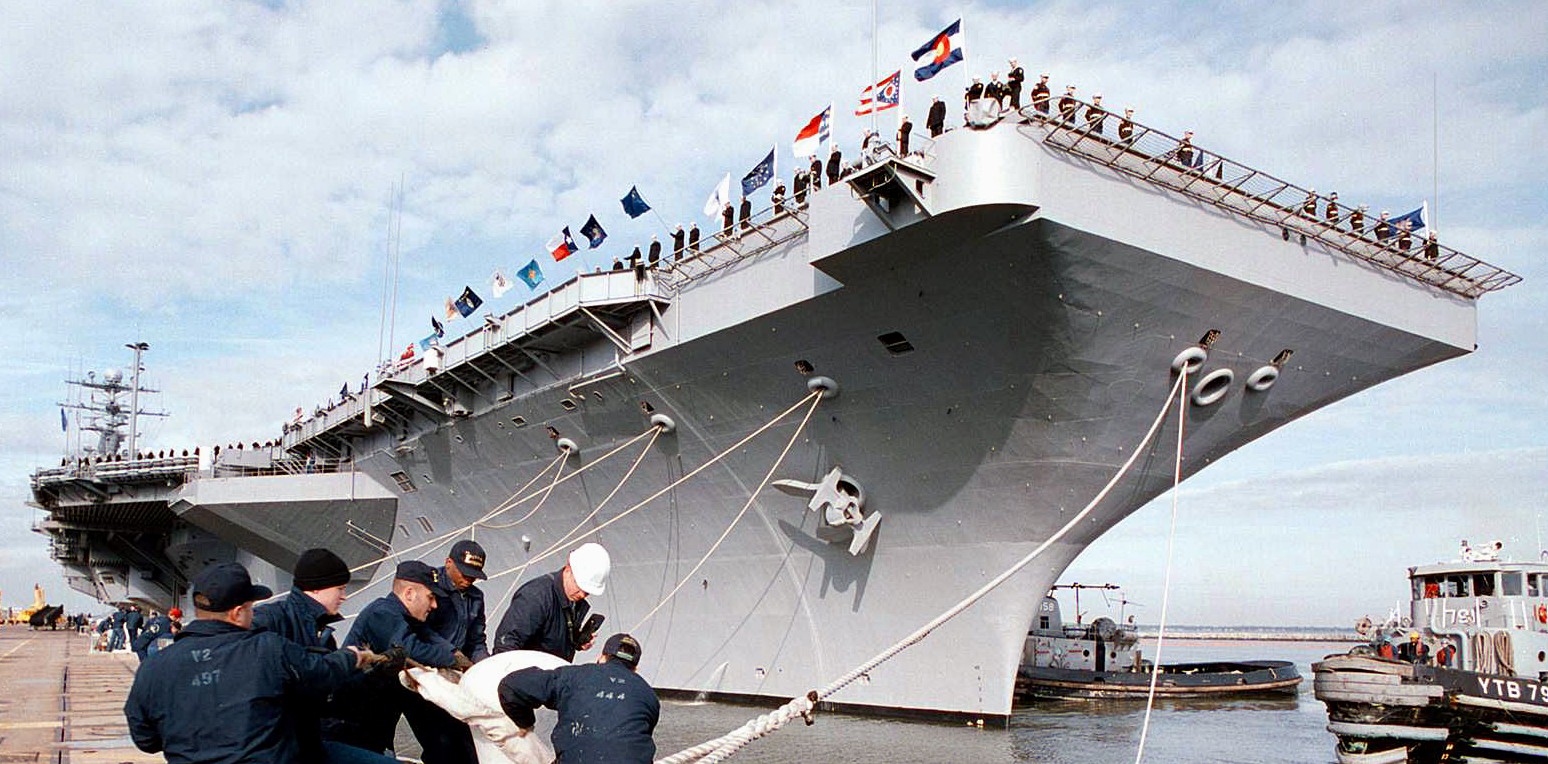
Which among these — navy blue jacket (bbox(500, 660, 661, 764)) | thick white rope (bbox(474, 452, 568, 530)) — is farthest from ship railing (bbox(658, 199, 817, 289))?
navy blue jacket (bbox(500, 660, 661, 764))

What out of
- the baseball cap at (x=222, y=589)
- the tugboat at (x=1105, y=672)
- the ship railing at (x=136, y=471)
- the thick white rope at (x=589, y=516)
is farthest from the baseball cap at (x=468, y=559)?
the ship railing at (x=136, y=471)

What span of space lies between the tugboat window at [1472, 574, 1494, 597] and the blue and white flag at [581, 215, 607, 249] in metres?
12.0

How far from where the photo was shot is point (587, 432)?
15.8 m

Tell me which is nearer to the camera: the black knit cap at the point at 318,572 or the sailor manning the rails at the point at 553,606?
the black knit cap at the point at 318,572

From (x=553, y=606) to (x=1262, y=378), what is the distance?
9.24 metres

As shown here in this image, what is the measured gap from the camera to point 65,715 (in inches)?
392

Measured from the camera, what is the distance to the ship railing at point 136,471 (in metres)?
31.4

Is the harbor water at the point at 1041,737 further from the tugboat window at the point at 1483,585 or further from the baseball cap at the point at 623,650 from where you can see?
the baseball cap at the point at 623,650

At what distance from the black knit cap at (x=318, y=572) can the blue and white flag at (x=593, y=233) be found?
11.4 meters

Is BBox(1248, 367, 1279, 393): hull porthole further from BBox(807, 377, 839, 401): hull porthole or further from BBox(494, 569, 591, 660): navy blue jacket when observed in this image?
BBox(494, 569, 591, 660): navy blue jacket

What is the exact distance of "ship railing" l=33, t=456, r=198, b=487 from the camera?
3136cm

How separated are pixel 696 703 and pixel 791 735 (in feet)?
6.76

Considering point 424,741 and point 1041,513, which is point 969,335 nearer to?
point 1041,513

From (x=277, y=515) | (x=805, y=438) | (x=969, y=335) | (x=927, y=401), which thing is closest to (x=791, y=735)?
(x=805, y=438)
